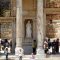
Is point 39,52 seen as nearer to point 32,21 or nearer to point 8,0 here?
point 32,21

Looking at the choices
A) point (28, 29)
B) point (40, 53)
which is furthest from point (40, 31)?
point (28, 29)

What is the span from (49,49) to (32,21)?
369cm

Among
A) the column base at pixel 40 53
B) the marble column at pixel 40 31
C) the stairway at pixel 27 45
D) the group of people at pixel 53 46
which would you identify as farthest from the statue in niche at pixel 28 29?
the column base at pixel 40 53

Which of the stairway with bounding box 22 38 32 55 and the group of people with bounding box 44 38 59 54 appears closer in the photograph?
the group of people with bounding box 44 38 59 54

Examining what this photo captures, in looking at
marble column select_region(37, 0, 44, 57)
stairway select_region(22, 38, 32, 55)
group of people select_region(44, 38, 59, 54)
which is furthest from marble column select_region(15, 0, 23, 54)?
group of people select_region(44, 38, 59, 54)

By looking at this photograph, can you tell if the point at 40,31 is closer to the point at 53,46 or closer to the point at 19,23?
the point at 19,23

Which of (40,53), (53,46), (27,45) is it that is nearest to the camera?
(40,53)

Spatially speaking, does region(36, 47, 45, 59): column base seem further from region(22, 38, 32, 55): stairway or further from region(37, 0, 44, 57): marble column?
region(22, 38, 32, 55): stairway

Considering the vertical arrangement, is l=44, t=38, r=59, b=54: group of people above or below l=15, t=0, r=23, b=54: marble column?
below

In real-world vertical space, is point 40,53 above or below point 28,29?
below

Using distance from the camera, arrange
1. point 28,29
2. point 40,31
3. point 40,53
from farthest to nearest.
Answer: point 28,29
point 40,31
point 40,53

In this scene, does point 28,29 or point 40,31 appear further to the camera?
point 28,29

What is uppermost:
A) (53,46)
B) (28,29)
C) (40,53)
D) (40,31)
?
(40,31)

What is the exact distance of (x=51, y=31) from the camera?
37.3 m
